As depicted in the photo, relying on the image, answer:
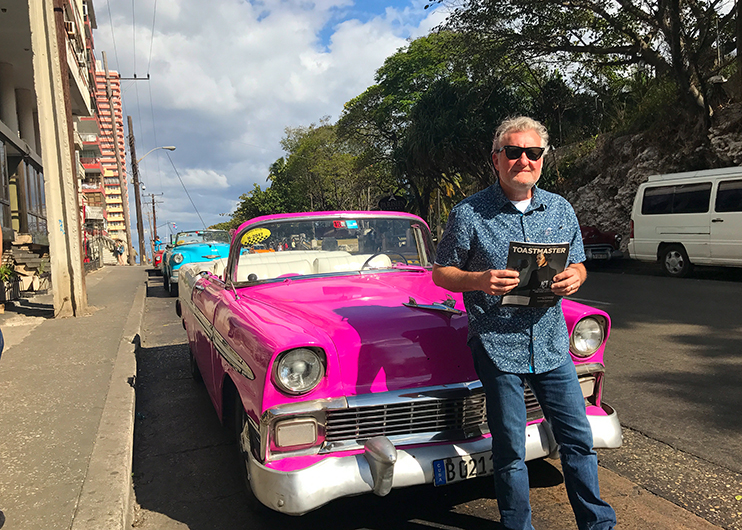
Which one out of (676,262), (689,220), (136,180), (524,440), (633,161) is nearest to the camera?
(524,440)

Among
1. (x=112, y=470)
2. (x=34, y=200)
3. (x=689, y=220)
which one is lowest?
(x=112, y=470)

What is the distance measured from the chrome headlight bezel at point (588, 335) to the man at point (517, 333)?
23.3 inches

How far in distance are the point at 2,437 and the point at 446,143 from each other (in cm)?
2148

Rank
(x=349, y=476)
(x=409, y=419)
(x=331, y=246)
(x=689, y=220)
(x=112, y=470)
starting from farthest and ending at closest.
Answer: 1. (x=689, y=220)
2. (x=331, y=246)
3. (x=112, y=470)
4. (x=409, y=419)
5. (x=349, y=476)

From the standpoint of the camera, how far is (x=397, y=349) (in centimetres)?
258

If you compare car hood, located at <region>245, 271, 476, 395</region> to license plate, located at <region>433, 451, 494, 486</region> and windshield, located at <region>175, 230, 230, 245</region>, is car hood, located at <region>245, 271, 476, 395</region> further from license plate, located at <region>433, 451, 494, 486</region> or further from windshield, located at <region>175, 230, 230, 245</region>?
windshield, located at <region>175, 230, 230, 245</region>

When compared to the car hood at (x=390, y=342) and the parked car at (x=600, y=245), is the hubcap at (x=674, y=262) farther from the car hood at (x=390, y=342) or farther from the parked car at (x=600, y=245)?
the car hood at (x=390, y=342)

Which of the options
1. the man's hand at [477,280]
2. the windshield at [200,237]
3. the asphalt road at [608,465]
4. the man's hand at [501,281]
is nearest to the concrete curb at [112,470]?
the asphalt road at [608,465]

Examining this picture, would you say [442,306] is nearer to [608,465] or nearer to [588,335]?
[588,335]

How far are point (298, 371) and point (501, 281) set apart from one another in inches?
37.6

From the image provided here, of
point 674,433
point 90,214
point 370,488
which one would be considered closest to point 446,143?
point 674,433

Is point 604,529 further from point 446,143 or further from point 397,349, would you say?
point 446,143

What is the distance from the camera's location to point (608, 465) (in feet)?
10.7

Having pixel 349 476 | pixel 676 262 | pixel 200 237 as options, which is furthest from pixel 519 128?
pixel 200 237
